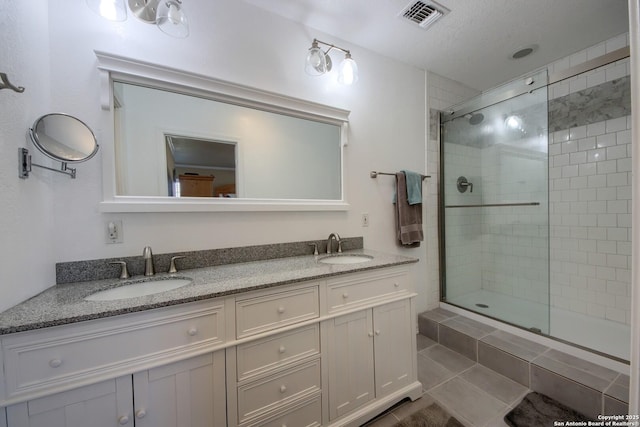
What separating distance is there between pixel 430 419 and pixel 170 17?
2.47 m

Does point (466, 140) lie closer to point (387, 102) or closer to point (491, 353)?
point (387, 102)

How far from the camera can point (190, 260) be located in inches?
53.6

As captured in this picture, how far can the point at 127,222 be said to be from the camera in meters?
1.25

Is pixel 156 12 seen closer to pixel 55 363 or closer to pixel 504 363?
pixel 55 363

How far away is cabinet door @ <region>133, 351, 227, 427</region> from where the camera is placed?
34.4 inches

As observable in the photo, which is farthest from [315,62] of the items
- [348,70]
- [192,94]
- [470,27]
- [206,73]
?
[470,27]

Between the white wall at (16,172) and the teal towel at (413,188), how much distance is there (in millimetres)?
2166

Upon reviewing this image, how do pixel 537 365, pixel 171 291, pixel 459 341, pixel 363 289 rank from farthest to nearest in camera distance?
pixel 459 341
pixel 537 365
pixel 363 289
pixel 171 291

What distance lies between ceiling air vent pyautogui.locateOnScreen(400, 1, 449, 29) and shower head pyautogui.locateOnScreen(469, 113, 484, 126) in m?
1.01

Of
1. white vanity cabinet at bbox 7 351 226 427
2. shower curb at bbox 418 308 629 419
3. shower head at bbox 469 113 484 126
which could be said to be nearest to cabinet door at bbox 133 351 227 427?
white vanity cabinet at bbox 7 351 226 427

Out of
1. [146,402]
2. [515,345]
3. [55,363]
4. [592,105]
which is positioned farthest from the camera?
[592,105]

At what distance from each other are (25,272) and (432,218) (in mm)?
2659

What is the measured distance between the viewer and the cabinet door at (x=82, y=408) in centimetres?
75

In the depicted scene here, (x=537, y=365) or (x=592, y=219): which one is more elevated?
(x=592, y=219)
